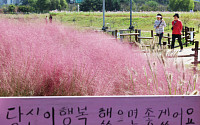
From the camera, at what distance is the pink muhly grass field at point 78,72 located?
3637 mm

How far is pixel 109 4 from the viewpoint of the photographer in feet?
250

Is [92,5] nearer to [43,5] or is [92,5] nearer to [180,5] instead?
[43,5]

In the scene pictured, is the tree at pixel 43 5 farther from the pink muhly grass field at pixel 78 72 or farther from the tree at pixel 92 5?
the pink muhly grass field at pixel 78 72

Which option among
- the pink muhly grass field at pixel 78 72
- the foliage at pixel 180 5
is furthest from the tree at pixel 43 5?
the pink muhly grass field at pixel 78 72

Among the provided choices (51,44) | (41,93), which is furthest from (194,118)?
(51,44)

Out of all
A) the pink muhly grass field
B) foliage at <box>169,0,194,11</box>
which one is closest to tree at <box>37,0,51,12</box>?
foliage at <box>169,0,194,11</box>

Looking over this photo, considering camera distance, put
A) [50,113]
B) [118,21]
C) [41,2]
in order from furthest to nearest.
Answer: [41,2], [118,21], [50,113]

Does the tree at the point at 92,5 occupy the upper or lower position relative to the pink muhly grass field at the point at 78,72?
upper

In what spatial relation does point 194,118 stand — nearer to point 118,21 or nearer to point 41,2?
point 118,21

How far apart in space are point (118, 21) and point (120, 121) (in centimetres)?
4225

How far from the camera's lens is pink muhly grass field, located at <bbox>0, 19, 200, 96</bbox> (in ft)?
11.9

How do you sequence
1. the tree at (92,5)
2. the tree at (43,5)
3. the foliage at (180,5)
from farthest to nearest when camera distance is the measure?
the foliage at (180,5) < the tree at (43,5) < the tree at (92,5)

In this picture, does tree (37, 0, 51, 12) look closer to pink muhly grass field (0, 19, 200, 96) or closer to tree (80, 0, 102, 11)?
tree (80, 0, 102, 11)

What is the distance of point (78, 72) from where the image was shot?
379 cm
